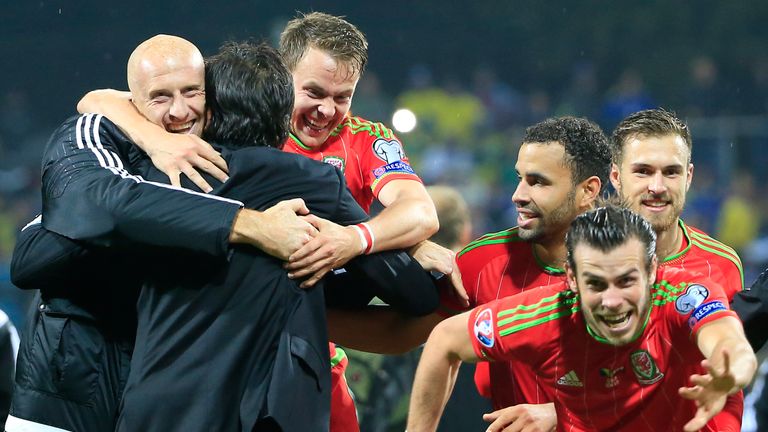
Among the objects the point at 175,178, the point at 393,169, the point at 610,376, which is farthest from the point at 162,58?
the point at 610,376

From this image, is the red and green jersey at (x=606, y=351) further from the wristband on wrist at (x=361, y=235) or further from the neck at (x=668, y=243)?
the neck at (x=668, y=243)

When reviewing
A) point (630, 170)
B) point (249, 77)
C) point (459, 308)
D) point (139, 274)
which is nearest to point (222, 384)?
point (139, 274)

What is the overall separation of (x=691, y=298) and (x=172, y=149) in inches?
59.9

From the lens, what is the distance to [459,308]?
12.1ft

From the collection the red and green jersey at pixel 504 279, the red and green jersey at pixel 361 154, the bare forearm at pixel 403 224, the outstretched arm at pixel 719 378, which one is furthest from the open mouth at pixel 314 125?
the outstretched arm at pixel 719 378

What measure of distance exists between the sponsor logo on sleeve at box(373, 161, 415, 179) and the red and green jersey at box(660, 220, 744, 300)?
3.19 ft

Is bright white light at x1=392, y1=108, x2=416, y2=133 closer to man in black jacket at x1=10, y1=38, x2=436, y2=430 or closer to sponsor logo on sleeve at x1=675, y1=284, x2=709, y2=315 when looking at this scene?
sponsor logo on sleeve at x1=675, y1=284, x2=709, y2=315

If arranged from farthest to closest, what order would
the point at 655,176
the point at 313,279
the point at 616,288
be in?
the point at 655,176, the point at 616,288, the point at 313,279

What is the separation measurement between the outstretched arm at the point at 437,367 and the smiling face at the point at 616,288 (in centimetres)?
38

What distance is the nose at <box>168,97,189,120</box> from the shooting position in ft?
10.1

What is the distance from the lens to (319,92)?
13.1 ft

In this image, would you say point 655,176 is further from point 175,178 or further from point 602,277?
point 175,178

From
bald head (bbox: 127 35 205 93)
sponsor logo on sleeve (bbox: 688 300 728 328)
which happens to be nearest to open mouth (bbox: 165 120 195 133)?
bald head (bbox: 127 35 205 93)

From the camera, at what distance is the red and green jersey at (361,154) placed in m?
4.05
